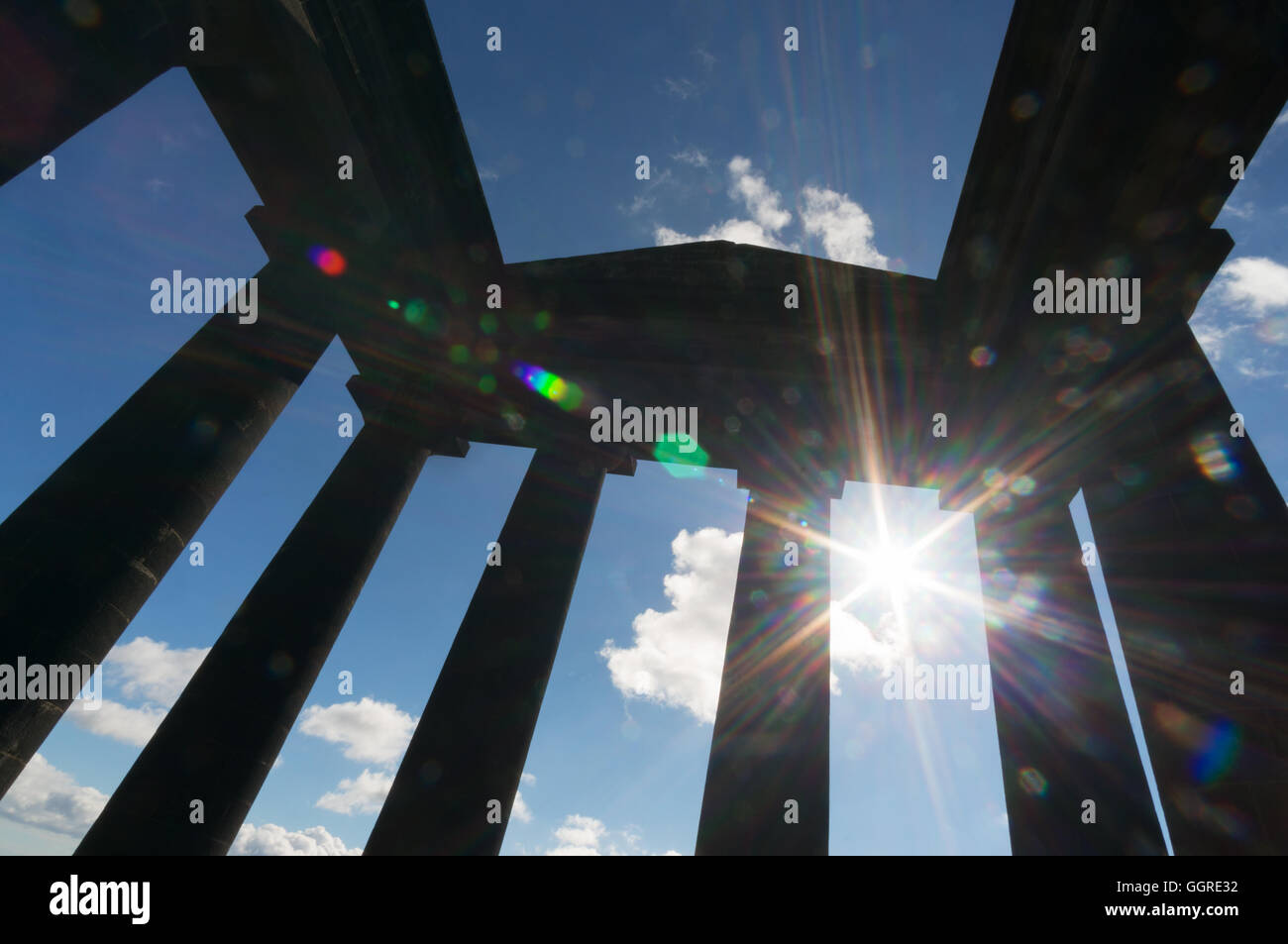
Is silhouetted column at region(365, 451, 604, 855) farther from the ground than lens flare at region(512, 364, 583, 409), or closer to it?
closer to it

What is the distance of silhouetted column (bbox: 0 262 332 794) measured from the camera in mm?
18422

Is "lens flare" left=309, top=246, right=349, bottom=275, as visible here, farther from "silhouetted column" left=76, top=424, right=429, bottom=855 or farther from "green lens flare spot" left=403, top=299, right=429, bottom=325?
"silhouetted column" left=76, top=424, right=429, bottom=855

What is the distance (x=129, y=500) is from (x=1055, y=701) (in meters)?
38.6

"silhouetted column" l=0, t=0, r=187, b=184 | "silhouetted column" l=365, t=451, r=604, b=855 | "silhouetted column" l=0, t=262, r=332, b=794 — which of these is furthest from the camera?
"silhouetted column" l=365, t=451, r=604, b=855

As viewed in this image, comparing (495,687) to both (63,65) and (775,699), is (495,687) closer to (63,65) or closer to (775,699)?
(775,699)

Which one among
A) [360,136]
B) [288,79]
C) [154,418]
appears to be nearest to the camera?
[154,418]

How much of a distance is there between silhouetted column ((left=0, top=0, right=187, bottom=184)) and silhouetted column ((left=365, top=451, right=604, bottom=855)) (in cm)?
2258

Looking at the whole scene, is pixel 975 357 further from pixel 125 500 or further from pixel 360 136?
pixel 125 500

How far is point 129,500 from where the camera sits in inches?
827

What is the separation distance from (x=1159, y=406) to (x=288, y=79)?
35.5 meters

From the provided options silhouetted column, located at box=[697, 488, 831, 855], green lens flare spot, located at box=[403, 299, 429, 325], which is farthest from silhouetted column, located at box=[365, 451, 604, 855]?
green lens flare spot, located at box=[403, 299, 429, 325]

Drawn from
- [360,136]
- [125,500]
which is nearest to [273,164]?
[360,136]

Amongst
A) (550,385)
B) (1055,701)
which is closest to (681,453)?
(550,385)

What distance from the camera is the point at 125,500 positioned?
2095 centimetres
